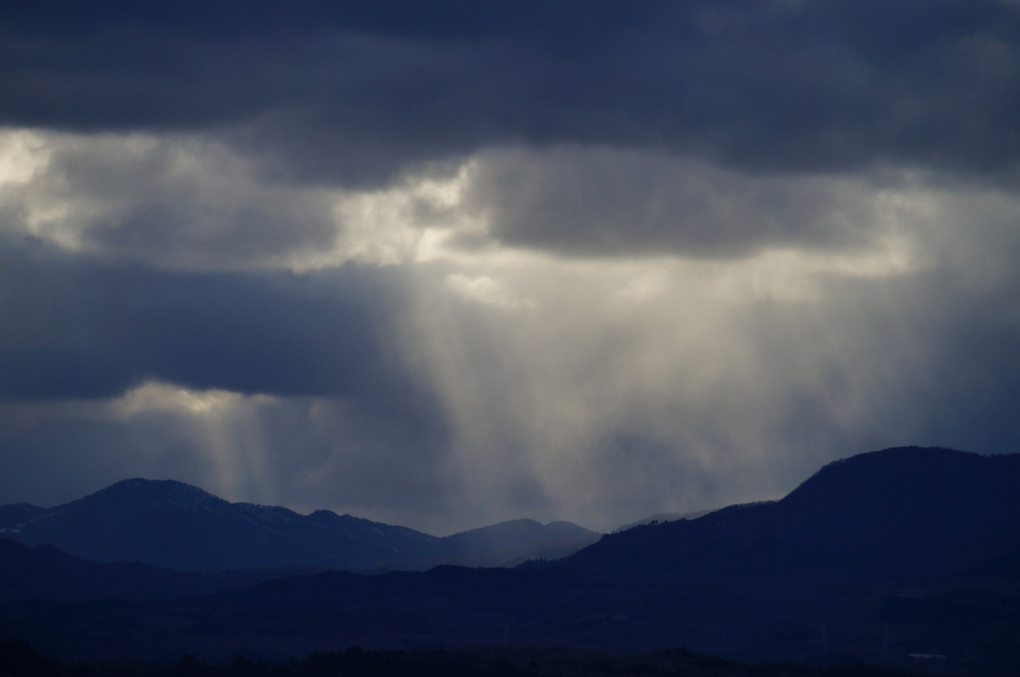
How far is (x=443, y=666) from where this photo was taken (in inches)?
6161

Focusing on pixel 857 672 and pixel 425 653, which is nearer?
pixel 425 653

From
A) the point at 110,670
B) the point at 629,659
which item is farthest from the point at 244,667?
the point at 629,659

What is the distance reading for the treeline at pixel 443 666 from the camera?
13188 cm

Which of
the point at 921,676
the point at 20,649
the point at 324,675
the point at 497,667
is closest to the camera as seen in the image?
the point at 20,649

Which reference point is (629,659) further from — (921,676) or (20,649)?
(20,649)

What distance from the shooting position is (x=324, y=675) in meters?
142

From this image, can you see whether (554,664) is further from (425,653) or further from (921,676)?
(921,676)

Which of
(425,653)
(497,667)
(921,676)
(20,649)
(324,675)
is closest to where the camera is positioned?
(20,649)

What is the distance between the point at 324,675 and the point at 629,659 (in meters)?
49.7

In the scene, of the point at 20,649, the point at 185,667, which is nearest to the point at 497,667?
the point at 185,667

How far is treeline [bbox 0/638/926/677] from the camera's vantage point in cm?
13188

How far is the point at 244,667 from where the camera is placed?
478ft

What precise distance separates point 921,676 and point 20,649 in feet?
387

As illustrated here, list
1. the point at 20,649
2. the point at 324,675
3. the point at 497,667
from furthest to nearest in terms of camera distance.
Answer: the point at 497,667 < the point at 324,675 < the point at 20,649
